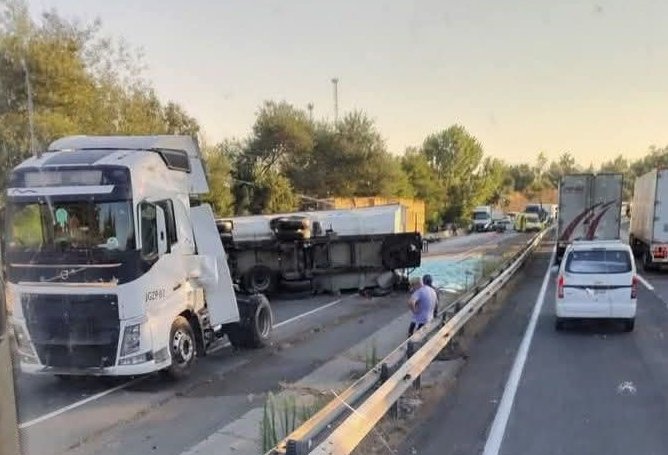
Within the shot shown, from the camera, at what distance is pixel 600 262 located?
14.2 meters

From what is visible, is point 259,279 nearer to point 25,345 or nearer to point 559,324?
point 559,324

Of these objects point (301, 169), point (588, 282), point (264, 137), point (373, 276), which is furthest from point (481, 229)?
point (588, 282)

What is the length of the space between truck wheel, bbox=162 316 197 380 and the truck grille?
3.39 ft

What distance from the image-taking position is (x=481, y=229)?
Answer: 7369 cm

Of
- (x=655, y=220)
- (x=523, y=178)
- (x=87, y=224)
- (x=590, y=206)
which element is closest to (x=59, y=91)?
(x=87, y=224)

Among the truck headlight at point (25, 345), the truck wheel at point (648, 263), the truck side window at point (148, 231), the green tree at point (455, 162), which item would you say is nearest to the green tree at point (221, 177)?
the green tree at point (455, 162)

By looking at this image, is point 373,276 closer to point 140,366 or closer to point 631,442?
point 140,366

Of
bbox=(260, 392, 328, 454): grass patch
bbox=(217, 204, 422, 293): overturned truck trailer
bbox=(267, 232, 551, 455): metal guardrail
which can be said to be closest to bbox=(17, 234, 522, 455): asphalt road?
bbox=(260, 392, 328, 454): grass patch

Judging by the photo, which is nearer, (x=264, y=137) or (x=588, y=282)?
(x=588, y=282)

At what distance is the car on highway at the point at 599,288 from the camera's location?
13.6 m

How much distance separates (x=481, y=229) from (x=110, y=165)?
6683 centimetres

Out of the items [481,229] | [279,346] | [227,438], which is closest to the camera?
[227,438]

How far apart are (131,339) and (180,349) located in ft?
3.86

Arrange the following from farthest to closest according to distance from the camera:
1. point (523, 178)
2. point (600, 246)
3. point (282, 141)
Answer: point (523, 178) < point (282, 141) < point (600, 246)
